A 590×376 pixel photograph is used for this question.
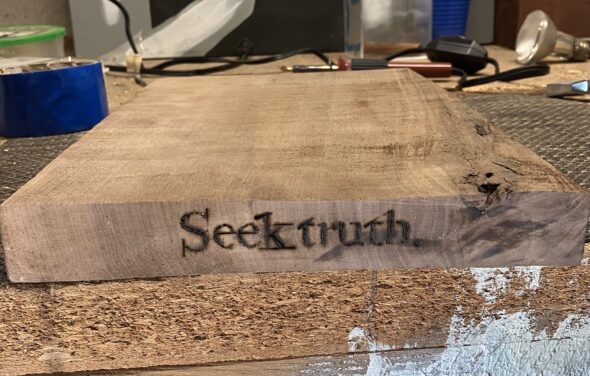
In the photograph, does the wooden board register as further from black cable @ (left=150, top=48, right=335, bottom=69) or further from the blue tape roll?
black cable @ (left=150, top=48, right=335, bottom=69)

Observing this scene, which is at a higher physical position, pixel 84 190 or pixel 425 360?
pixel 84 190

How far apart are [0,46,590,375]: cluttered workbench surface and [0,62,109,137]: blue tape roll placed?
1.05 feet

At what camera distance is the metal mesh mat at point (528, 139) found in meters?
0.52

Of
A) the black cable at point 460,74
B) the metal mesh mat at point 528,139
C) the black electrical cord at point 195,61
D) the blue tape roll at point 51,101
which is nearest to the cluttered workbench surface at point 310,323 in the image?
the metal mesh mat at point 528,139

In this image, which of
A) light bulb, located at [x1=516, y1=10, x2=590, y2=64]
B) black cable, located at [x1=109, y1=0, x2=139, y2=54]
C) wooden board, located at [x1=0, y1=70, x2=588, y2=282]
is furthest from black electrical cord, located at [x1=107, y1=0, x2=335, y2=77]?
wooden board, located at [x1=0, y1=70, x2=588, y2=282]

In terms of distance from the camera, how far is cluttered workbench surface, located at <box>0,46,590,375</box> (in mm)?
358

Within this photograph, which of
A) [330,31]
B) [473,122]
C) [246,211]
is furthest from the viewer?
[330,31]

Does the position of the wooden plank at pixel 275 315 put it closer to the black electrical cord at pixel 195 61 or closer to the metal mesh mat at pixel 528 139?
the metal mesh mat at pixel 528 139

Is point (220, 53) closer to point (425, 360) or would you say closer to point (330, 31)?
point (330, 31)

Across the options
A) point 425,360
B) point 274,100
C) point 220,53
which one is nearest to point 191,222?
point 425,360

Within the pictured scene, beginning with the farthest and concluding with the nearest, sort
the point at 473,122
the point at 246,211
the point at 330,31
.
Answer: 1. the point at 330,31
2. the point at 473,122
3. the point at 246,211

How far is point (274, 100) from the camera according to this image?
60 cm

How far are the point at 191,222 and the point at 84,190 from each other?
0.06 m

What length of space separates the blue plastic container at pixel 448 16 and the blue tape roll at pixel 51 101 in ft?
2.27
